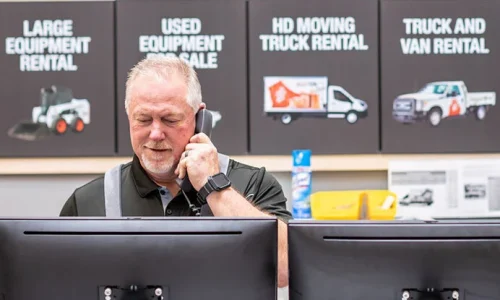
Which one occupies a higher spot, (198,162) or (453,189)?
(198,162)

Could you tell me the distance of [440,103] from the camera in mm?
3133

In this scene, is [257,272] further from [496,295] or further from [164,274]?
[496,295]

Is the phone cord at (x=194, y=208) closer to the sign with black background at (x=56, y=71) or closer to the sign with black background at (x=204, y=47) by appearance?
the sign with black background at (x=204, y=47)

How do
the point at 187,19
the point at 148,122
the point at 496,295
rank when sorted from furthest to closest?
the point at 187,19 < the point at 148,122 < the point at 496,295

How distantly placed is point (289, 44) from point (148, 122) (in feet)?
4.73

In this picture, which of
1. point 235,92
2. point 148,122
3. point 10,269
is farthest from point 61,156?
point 10,269

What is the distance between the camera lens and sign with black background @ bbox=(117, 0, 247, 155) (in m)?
3.06

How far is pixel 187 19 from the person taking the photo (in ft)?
10.0

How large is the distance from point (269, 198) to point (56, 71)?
1561 millimetres

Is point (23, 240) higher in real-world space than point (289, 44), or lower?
lower

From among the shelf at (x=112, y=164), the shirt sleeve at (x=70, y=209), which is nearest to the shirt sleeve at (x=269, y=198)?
the shirt sleeve at (x=70, y=209)

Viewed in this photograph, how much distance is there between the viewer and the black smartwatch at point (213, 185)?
5.59 ft

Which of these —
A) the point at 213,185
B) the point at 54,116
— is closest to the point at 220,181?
the point at 213,185

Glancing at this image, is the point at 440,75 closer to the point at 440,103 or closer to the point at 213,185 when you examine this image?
the point at 440,103
